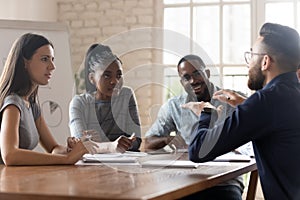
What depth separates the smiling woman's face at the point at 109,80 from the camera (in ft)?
7.48

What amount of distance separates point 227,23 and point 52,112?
5.89 ft

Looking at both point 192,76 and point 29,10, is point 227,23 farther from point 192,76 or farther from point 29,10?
point 192,76

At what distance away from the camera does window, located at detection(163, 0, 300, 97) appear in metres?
4.64

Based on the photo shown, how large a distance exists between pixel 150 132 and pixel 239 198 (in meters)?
0.63

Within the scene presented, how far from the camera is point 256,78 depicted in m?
2.16

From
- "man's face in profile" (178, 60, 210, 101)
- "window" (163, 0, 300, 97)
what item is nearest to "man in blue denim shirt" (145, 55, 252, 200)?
"man's face in profile" (178, 60, 210, 101)

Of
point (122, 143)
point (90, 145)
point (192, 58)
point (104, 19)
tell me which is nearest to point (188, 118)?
point (192, 58)

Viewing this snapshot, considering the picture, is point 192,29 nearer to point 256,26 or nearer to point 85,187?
point 256,26

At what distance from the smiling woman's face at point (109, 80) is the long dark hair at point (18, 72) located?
12.9 inches

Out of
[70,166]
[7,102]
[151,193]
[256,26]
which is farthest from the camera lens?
[256,26]

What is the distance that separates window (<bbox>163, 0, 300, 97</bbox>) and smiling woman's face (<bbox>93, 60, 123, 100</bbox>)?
2192 millimetres

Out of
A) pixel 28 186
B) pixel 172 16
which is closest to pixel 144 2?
pixel 172 16

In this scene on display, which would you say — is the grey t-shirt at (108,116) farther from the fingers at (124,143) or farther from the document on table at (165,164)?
the document on table at (165,164)

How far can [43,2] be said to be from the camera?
192 inches
